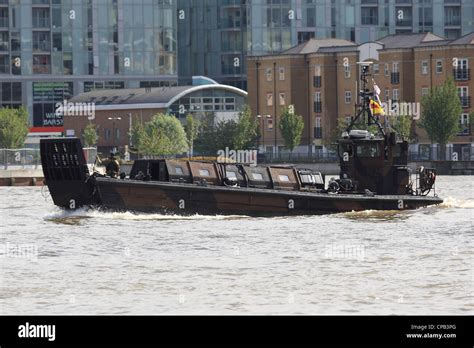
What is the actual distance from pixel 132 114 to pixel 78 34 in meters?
14.6

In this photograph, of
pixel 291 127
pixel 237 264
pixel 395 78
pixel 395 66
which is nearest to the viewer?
pixel 237 264

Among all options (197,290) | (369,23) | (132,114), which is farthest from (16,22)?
(197,290)

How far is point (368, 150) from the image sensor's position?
59562 millimetres

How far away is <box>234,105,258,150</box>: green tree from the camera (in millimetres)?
151750

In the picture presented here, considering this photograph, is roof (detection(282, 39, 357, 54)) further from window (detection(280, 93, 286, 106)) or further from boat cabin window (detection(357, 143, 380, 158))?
boat cabin window (detection(357, 143, 380, 158))

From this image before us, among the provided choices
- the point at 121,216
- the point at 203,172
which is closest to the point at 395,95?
the point at 203,172

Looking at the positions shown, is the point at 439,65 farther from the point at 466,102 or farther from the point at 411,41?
the point at 466,102

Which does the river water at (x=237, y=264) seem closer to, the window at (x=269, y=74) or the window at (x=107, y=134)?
the window at (x=269, y=74)

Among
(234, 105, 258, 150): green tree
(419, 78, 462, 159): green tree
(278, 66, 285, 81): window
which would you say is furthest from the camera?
(278, 66, 285, 81): window

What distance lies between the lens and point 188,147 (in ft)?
522

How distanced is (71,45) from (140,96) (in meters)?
13.0

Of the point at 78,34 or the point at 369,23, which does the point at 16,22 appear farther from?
the point at 369,23

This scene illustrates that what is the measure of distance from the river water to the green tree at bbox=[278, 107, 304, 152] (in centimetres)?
8657

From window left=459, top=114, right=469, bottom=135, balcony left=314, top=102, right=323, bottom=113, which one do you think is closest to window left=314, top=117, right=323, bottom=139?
balcony left=314, top=102, right=323, bottom=113
